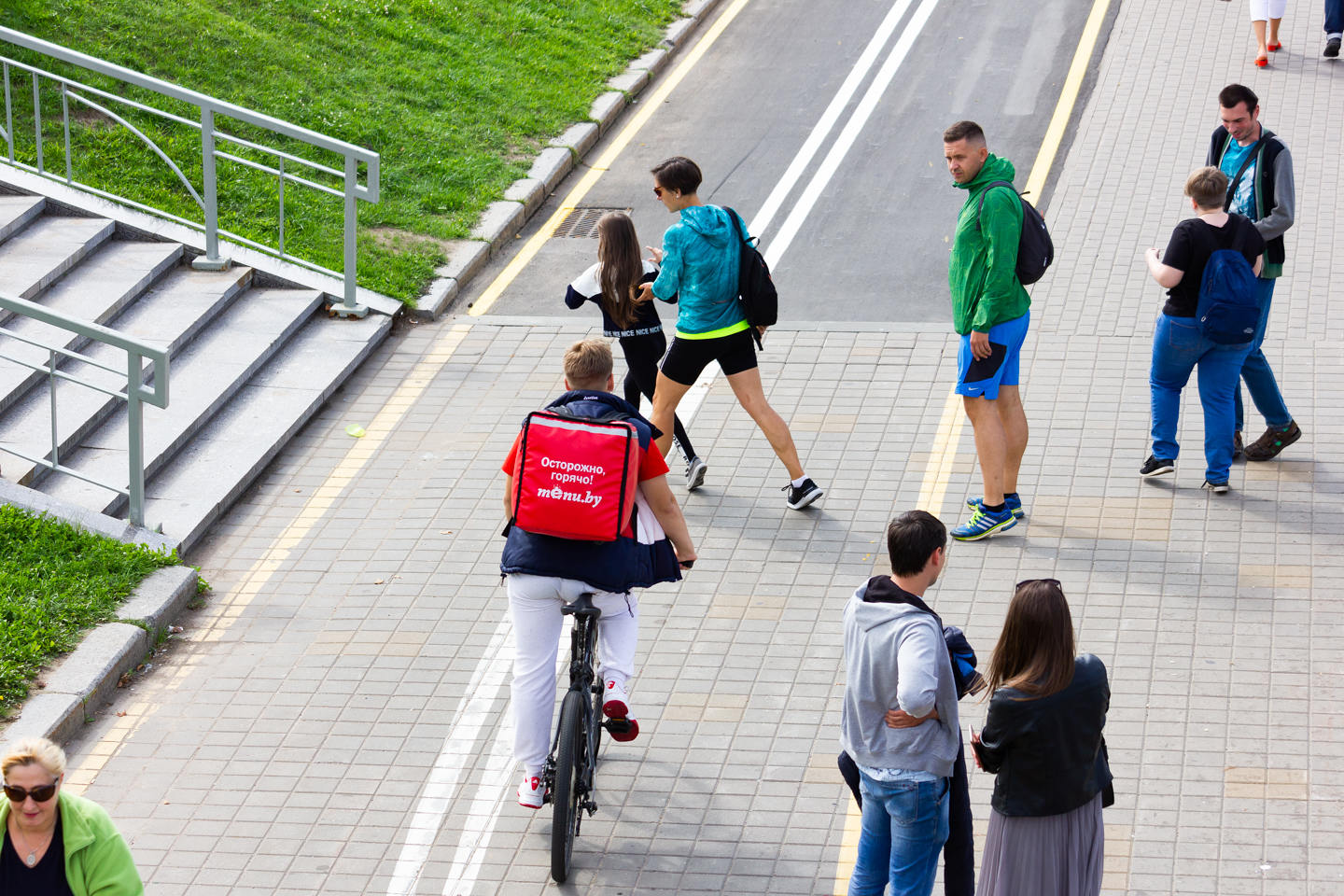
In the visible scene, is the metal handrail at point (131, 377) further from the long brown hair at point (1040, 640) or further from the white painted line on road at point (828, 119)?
the white painted line on road at point (828, 119)

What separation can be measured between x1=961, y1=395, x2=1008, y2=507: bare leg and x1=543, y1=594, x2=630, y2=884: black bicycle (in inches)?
115

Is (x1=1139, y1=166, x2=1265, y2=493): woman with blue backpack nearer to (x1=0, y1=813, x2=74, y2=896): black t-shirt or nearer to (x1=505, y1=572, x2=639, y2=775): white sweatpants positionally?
(x1=505, y1=572, x2=639, y2=775): white sweatpants

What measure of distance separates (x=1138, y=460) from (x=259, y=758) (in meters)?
5.17

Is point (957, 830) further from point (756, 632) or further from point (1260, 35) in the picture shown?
point (1260, 35)

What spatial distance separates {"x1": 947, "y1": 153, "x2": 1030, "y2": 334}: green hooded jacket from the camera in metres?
7.88

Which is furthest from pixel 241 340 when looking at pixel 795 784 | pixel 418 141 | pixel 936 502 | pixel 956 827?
pixel 956 827

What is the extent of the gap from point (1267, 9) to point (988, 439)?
851cm

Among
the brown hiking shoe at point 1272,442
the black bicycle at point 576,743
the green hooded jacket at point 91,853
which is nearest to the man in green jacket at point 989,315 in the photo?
the brown hiking shoe at point 1272,442

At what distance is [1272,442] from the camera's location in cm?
902

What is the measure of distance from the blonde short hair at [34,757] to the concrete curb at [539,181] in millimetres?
7111

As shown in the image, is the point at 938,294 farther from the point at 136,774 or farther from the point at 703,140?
the point at 136,774

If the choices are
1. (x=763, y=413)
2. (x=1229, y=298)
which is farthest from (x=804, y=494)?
(x=1229, y=298)

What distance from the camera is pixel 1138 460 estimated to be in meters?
9.17

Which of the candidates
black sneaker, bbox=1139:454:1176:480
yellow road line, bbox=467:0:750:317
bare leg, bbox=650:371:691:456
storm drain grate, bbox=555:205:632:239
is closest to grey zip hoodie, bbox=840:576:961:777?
bare leg, bbox=650:371:691:456
